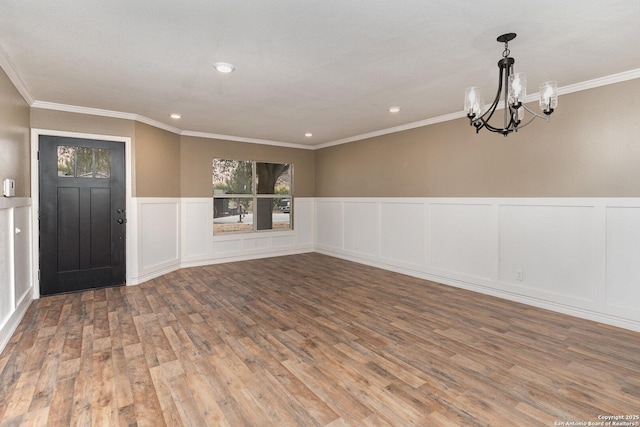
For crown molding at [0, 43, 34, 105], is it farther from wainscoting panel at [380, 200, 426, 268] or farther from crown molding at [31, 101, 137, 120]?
wainscoting panel at [380, 200, 426, 268]

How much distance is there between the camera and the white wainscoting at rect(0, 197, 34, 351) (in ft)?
9.31

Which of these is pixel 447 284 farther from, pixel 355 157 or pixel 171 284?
pixel 171 284

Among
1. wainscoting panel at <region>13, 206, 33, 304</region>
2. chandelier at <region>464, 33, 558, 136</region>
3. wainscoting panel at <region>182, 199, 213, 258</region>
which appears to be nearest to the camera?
chandelier at <region>464, 33, 558, 136</region>

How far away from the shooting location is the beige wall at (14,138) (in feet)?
9.45

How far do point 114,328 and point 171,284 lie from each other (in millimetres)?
Answer: 1565

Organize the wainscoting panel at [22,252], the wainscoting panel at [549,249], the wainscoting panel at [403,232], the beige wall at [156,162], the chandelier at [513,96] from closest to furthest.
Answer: the chandelier at [513,96], the wainscoting panel at [22,252], the wainscoting panel at [549,249], the beige wall at [156,162], the wainscoting panel at [403,232]

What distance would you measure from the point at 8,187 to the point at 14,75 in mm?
1068

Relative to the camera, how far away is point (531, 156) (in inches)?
150

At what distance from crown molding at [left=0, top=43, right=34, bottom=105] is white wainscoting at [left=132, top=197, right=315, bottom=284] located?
5.46 feet

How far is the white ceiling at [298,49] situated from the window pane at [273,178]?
268 cm

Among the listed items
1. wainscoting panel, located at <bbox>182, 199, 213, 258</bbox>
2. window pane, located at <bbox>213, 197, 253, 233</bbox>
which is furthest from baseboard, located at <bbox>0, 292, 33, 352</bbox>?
window pane, located at <bbox>213, 197, 253, 233</bbox>

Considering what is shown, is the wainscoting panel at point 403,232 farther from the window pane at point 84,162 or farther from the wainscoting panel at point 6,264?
the wainscoting panel at point 6,264

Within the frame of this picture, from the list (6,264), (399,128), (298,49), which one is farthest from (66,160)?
(399,128)

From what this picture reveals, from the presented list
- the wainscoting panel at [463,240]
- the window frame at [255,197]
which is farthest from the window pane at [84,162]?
the wainscoting panel at [463,240]
